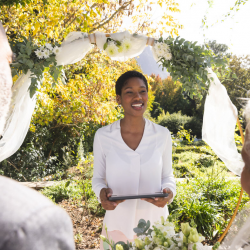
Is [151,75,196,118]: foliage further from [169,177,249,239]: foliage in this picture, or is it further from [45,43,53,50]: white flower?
[45,43,53,50]: white flower

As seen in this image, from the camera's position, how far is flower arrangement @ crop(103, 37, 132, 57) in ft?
7.75

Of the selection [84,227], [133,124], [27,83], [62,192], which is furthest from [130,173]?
[62,192]

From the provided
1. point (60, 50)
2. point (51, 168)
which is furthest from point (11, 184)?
point (51, 168)

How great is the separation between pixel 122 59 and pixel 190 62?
0.76 meters

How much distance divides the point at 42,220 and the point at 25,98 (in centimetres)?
237

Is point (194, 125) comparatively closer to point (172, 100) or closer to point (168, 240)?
point (172, 100)

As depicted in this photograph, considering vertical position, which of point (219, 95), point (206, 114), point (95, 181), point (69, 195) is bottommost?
point (69, 195)

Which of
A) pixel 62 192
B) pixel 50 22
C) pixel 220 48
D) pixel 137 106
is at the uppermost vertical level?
pixel 220 48

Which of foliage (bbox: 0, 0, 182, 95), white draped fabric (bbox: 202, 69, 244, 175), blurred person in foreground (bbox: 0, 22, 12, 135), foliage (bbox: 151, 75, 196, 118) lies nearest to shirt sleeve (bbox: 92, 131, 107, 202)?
foliage (bbox: 0, 0, 182, 95)

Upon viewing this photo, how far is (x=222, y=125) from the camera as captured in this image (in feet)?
7.93

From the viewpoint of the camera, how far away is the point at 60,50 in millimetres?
2336

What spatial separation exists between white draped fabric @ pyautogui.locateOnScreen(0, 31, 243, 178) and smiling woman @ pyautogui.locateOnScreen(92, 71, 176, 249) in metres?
0.52

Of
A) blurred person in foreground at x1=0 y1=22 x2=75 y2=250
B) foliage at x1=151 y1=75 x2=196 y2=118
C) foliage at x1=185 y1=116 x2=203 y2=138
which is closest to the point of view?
→ blurred person in foreground at x1=0 y1=22 x2=75 y2=250

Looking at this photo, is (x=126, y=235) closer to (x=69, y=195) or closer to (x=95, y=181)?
(x=95, y=181)
